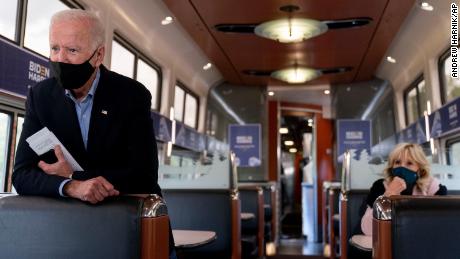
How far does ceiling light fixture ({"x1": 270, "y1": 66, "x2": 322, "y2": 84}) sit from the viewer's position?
29.4 feet

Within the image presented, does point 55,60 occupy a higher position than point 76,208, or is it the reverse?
point 55,60

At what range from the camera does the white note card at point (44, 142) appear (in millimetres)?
1438

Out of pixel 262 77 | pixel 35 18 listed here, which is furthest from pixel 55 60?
pixel 262 77

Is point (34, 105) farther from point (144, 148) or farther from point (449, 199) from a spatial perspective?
point (449, 199)

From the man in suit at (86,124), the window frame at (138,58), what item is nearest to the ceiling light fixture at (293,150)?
the window frame at (138,58)

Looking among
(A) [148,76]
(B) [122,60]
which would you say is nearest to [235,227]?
(B) [122,60]

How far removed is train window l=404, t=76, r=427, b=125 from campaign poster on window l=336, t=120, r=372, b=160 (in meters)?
1.23

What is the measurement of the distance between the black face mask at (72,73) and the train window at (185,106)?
22.5 feet

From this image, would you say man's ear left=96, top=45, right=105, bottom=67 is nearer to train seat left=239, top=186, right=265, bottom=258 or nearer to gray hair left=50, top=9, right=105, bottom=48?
→ gray hair left=50, top=9, right=105, bottom=48

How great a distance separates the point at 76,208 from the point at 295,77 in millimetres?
8056

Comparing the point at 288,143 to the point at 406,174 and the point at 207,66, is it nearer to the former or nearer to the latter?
the point at 207,66

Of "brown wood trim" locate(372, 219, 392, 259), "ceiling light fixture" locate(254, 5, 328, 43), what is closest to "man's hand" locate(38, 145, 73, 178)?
"brown wood trim" locate(372, 219, 392, 259)

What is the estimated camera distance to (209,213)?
12.5 feet

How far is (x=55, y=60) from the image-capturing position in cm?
143
